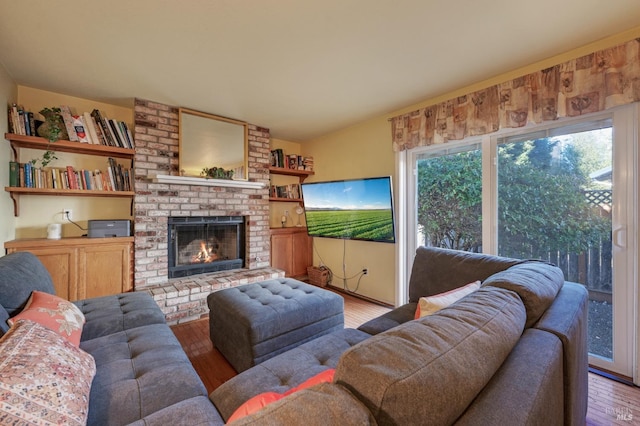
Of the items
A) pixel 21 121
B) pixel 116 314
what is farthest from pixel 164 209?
pixel 116 314

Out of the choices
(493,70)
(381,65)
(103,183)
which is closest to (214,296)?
(103,183)

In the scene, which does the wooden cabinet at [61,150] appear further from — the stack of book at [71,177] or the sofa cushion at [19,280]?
the sofa cushion at [19,280]

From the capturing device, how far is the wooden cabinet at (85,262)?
237 centimetres

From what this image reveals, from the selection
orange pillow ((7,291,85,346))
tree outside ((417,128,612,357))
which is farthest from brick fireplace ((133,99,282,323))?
tree outside ((417,128,612,357))

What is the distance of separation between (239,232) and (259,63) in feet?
7.43

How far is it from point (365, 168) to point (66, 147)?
10.7 ft

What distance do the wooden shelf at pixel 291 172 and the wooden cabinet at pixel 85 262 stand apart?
2056 mm

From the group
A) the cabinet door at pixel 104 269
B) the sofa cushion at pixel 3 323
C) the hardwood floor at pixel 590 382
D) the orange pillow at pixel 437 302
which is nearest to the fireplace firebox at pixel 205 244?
the cabinet door at pixel 104 269

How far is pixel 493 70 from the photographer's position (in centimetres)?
218

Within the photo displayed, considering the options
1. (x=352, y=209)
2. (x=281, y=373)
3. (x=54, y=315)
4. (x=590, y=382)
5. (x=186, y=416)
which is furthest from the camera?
(x=352, y=209)

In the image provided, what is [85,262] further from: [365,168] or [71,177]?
[365,168]

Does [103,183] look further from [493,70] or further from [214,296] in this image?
[493,70]

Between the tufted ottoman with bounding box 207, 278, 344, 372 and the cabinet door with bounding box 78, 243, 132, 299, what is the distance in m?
1.26

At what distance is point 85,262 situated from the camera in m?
2.55
